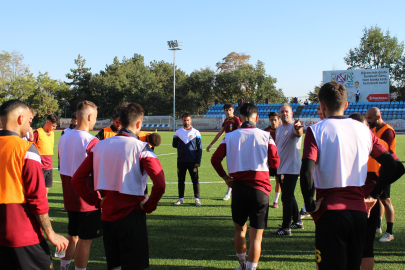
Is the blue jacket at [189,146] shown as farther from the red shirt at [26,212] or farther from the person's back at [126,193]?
the red shirt at [26,212]

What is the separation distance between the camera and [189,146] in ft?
25.6

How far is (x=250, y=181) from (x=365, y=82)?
42925 mm

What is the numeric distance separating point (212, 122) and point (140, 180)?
44.2m

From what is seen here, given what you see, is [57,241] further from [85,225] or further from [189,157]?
[189,157]

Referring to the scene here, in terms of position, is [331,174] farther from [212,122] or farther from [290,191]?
[212,122]

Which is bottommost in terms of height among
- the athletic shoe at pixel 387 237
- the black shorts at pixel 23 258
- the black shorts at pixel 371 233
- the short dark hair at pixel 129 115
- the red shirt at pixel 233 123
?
the athletic shoe at pixel 387 237

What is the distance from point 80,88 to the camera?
70375 millimetres

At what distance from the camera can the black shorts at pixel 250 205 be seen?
150 inches

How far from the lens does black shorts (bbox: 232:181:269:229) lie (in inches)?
150

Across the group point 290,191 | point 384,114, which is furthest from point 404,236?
point 384,114

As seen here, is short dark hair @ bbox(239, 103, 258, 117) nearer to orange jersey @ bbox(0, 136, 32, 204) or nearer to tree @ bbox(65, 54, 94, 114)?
orange jersey @ bbox(0, 136, 32, 204)

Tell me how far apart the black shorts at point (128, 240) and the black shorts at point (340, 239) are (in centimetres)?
150

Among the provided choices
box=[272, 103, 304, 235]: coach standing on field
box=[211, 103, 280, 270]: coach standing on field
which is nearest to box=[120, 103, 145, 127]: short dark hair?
box=[211, 103, 280, 270]: coach standing on field

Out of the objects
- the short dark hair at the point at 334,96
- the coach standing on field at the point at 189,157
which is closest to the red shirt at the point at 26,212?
the short dark hair at the point at 334,96
